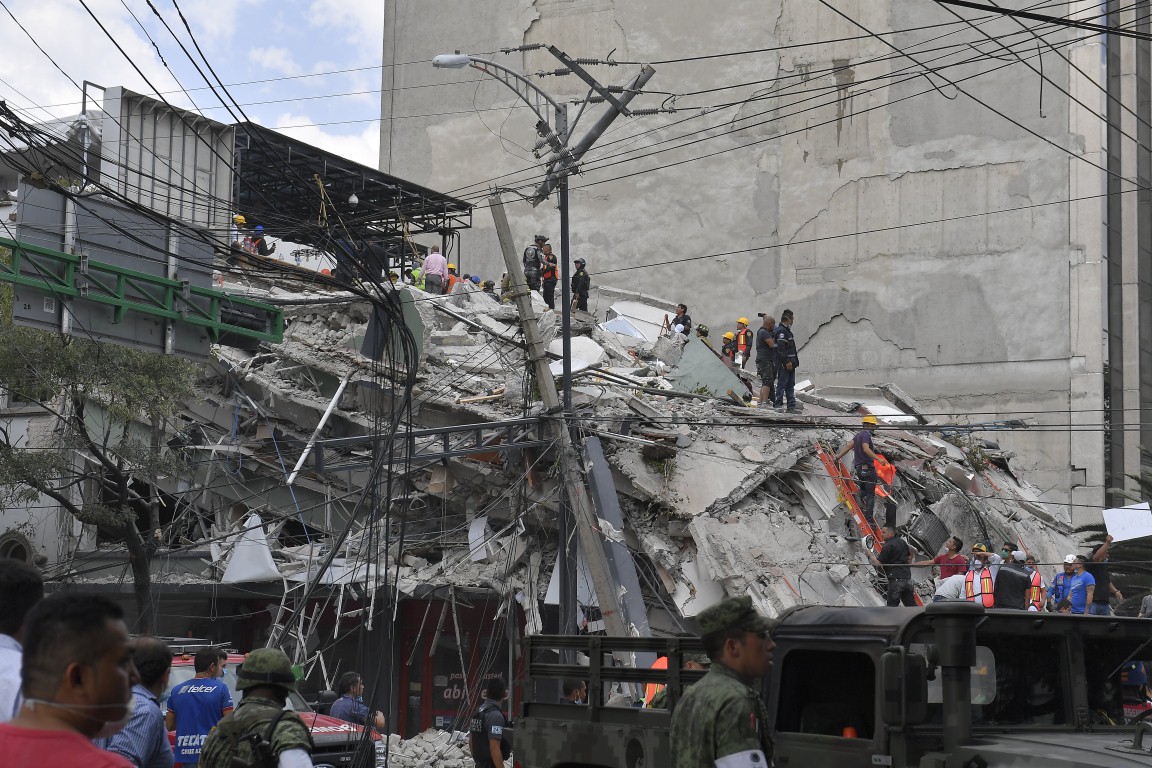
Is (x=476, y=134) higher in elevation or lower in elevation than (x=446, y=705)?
higher

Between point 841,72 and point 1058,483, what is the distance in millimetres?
14438

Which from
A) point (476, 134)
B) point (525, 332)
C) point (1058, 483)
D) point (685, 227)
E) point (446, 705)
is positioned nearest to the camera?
point (525, 332)

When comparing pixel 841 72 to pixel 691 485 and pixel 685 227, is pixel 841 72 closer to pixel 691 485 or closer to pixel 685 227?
pixel 685 227

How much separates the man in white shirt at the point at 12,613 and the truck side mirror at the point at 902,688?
3273 millimetres

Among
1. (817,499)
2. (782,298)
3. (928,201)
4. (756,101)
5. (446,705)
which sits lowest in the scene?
(446,705)

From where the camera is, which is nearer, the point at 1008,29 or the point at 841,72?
the point at 1008,29

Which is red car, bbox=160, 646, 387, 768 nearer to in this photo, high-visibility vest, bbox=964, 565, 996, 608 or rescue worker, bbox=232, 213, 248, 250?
rescue worker, bbox=232, 213, 248, 250

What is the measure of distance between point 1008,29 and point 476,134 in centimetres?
1853

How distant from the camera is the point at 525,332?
1728 centimetres

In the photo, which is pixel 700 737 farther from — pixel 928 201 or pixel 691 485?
pixel 928 201

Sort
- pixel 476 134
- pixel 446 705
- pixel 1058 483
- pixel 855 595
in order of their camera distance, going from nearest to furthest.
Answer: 1. pixel 855 595
2. pixel 446 705
3. pixel 1058 483
4. pixel 476 134

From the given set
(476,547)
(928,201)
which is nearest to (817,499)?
(476,547)

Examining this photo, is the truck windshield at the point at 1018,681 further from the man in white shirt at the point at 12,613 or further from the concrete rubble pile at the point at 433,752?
the concrete rubble pile at the point at 433,752

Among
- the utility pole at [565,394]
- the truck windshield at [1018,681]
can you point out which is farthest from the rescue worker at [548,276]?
the truck windshield at [1018,681]
